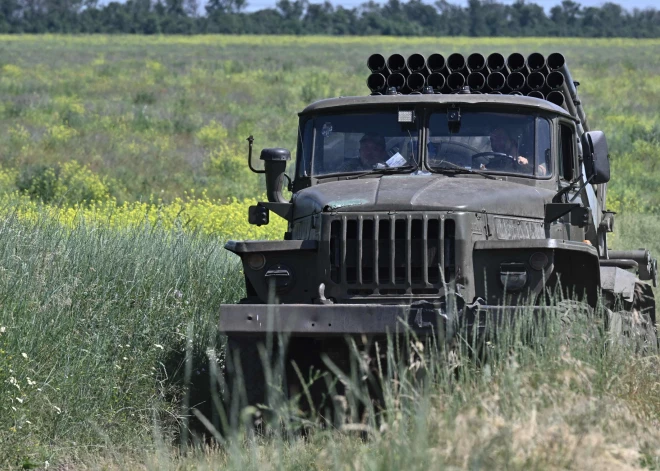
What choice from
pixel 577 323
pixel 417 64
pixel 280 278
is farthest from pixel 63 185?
pixel 577 323

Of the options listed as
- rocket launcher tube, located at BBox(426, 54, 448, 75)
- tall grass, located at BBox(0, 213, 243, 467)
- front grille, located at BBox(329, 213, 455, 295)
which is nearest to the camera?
tall grass, located at BBox(0, 213, 243, 467)

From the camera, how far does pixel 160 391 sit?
8320mm

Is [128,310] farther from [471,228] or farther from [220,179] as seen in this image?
[220,179]

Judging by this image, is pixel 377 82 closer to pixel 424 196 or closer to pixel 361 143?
pixel 361 143

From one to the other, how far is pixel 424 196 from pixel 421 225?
Answer: 11.0 inches

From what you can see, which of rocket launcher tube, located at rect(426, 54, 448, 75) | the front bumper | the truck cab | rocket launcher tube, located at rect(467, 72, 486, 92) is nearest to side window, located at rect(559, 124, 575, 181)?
the truck cab

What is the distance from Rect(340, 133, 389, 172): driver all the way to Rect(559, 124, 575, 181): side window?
4.35 ft

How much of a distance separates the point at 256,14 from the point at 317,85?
63.2 m

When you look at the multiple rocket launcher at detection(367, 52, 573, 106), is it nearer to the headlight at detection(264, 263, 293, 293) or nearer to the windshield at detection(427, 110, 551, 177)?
the windshield at detection(427, 110, 551, 177)

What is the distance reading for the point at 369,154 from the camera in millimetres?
8727

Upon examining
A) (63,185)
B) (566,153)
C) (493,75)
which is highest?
(493,75)

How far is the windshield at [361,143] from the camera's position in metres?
8.65

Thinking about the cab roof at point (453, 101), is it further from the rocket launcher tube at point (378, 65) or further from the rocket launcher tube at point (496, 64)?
the rocket launcher tube at point (378, 65)

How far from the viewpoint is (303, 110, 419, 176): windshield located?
8.65 meters
